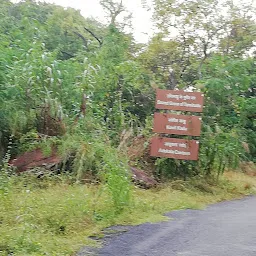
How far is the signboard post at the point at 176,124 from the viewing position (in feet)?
34.6

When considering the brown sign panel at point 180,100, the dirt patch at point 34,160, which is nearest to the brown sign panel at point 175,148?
the brown sign panel at point 180,100

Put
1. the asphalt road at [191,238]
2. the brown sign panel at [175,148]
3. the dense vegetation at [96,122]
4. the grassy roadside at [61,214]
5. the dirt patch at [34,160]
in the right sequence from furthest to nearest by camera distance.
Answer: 1. the brown sign panel at [175,148]
2. the dirt patch at [34,160]
3. the dense vegetation at [96,122]
4. the asphalt road at [191,238]
5. the grassy roadside at [61,214]

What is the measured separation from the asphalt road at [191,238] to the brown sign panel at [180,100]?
3.32 metres

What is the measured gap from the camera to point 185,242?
5531 mm

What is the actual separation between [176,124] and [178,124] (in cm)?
4

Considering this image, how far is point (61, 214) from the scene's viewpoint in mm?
5859

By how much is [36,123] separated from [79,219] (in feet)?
15.3

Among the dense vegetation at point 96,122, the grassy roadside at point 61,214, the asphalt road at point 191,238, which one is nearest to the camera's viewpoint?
the grassy roadside at point 61,214

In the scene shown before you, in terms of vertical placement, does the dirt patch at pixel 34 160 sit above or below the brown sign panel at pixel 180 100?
below

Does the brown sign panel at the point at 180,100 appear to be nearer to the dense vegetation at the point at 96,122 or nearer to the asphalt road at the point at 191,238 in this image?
the dense vegetation at the point at 96,122

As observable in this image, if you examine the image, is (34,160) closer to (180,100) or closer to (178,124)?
(178,124)

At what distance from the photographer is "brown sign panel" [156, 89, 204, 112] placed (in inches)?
416

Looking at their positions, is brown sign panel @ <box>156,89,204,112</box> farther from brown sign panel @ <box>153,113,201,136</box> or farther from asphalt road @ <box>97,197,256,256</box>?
asphalt road @ <box>97,197,256,256</box>

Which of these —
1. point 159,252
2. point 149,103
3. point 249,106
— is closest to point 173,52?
point 149,103
